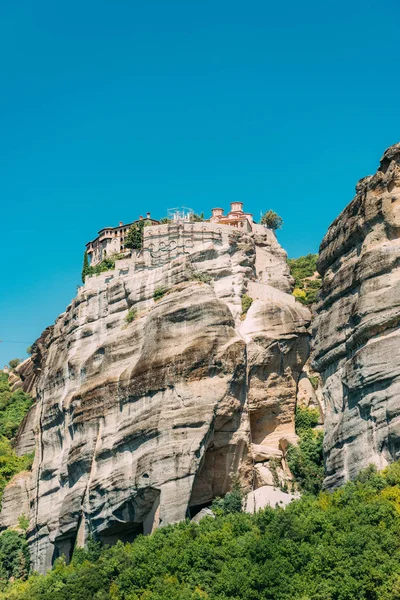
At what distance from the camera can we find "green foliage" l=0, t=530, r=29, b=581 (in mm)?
64438

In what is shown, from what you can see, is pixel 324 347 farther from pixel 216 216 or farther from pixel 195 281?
pixel 216 216

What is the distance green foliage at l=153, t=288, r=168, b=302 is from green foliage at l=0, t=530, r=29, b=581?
1563cm

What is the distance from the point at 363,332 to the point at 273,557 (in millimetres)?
9994

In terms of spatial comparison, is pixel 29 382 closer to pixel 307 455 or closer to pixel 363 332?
pixel 307 455

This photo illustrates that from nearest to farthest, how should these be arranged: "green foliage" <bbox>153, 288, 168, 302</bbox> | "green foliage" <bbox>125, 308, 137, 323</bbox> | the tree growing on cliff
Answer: "green foliage" <bbox>153, 288, 168, 302</bbox> → "green foliage" <bbox>125, 308, 137, 323</bbox> → the tree growing on cliff

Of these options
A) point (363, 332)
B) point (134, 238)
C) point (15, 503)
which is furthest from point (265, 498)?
point (134, 238)

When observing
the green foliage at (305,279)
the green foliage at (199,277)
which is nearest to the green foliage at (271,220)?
the green foliage at (305,279)

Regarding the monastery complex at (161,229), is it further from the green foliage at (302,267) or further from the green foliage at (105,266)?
the green foliage at (302,267)

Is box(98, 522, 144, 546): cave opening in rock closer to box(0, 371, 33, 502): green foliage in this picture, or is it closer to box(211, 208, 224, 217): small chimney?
box(0, 371, 33, 502): green foliage

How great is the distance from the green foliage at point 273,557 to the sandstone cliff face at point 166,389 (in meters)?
3.84

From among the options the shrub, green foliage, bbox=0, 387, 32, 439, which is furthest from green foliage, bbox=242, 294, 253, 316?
green foliage, bbox=0, 387, 32, 439

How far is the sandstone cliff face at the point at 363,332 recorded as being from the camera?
155 ft

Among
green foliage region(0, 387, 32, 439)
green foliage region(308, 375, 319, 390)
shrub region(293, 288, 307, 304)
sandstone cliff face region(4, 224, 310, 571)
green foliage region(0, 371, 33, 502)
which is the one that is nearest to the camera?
sandstone cliff face region(4, 224, 310, 571)

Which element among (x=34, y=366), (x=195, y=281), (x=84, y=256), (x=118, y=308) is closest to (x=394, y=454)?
(x=195, y=281)
